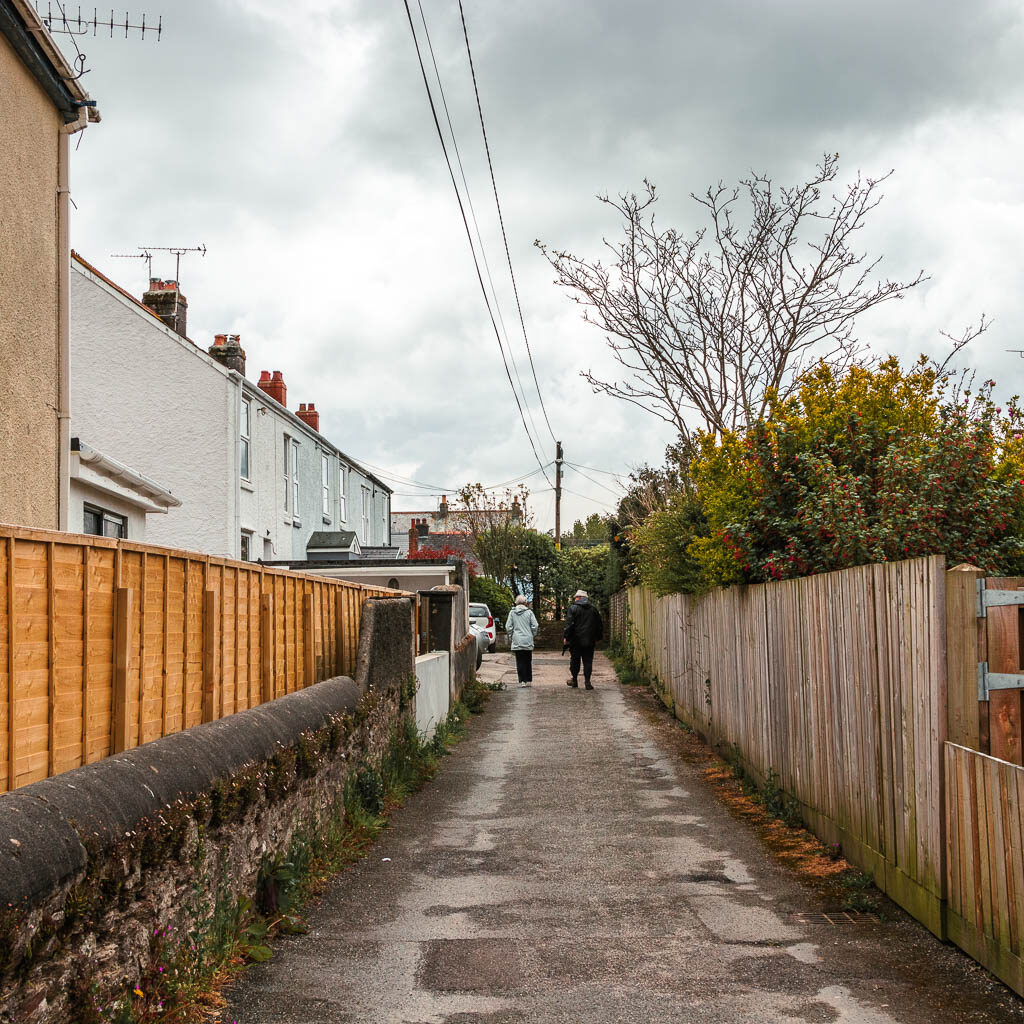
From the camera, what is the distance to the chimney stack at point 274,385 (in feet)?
93.9

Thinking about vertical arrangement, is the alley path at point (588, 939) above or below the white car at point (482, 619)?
below

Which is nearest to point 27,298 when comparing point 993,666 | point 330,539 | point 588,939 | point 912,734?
point 588,939

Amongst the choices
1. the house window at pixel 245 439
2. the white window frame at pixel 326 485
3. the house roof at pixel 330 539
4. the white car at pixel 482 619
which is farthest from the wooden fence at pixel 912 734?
the white window frame at pixel 326 485

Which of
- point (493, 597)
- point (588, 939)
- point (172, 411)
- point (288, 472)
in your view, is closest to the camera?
point (588, 939)

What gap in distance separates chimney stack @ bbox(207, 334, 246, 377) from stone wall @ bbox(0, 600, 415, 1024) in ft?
62.3

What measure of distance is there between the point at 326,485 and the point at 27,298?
22.0 m

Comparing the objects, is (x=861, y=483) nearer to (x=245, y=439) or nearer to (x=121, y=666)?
(x=121, y=666)

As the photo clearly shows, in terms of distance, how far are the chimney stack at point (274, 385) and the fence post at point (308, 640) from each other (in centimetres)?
2057

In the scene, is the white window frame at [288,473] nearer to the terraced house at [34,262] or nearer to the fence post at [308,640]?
the terraced house at [34,262]

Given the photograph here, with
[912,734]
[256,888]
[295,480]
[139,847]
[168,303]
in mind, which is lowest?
[256,888]

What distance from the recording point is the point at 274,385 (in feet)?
93.9

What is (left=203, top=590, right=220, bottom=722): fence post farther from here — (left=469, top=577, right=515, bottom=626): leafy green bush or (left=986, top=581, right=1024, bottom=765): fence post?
(left=469, top=577, right=515, bottom=626): leafy green bush

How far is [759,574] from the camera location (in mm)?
9961

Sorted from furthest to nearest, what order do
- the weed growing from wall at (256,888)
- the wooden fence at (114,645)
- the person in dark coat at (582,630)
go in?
the person in dark coat at (582,630), the weed growing from wall at (256,888), the wooden fence at (114,645)
